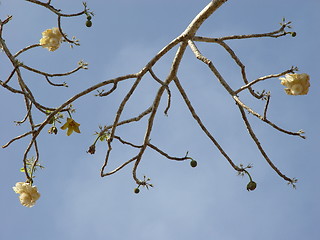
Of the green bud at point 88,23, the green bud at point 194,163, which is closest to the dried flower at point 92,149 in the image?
the green bud at point 194,163

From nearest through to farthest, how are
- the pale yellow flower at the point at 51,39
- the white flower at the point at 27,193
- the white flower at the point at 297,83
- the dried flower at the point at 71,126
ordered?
the white flower at the point at 297,83
the white flower at the point at 27,193
the dried flower at the point at 71,126
the pale yellow flower at the point at 51,39

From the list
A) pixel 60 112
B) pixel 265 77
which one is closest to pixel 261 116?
pixel 265 77

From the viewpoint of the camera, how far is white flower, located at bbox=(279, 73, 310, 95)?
154 inches

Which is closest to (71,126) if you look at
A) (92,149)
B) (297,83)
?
(92,149)

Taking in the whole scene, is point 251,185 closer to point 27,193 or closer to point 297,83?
point 297,83

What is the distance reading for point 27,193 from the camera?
13.6ft

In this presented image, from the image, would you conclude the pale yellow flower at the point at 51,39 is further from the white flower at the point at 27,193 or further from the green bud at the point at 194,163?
the green bud at the point at 194,163

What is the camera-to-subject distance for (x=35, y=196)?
13.7ft

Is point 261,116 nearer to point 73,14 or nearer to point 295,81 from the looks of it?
point 295,81

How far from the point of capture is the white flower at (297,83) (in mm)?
3908

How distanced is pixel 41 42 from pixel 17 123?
0.72 metres

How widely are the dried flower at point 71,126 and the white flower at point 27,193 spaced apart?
1.77 feet

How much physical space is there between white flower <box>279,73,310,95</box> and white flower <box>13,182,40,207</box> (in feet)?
6.68

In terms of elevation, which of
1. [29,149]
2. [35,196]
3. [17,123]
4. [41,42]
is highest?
[41,42]
